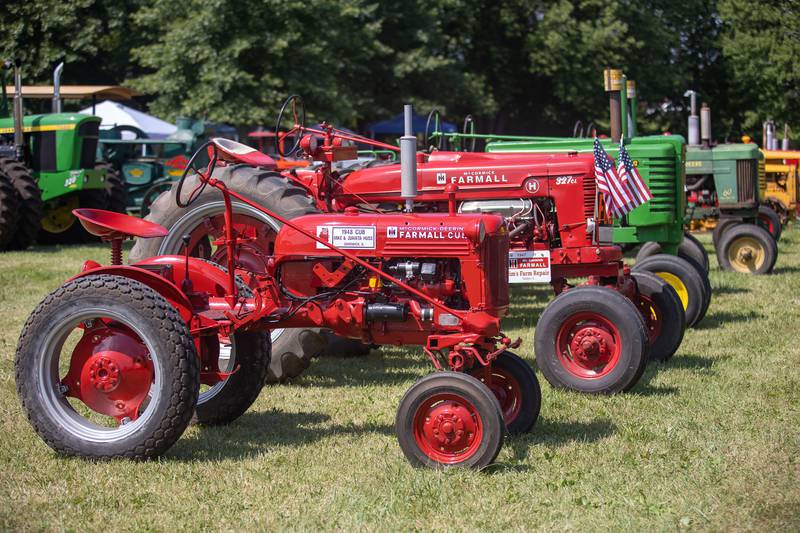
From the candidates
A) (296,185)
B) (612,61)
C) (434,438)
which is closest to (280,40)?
(612,61)

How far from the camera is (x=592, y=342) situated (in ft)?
22.0

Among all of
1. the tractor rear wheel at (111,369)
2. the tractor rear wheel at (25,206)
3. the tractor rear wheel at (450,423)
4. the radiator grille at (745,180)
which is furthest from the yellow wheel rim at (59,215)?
the tractor rear wheel at (450,423)

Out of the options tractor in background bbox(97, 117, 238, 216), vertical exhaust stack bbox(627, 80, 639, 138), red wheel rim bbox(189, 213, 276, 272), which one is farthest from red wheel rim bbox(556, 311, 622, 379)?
tractor in background bbox(97, 117, 238, 216)

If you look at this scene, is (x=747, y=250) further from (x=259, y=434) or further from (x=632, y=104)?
(x=259, y=434)

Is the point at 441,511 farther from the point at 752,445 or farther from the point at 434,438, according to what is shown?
the point at 752,445

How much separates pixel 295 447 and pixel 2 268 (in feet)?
27.8

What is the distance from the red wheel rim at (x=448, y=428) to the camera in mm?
4973

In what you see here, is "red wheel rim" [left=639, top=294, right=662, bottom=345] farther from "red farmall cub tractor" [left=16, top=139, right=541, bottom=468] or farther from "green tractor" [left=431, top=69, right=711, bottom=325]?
"red farmall cub tractor" [left=16, top=139, right=541, bottom=468]

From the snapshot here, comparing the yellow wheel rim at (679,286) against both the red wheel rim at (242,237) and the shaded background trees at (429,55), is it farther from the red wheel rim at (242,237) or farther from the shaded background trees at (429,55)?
the shaded background trees at (429,55)

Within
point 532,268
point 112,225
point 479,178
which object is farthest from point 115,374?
point 479,178

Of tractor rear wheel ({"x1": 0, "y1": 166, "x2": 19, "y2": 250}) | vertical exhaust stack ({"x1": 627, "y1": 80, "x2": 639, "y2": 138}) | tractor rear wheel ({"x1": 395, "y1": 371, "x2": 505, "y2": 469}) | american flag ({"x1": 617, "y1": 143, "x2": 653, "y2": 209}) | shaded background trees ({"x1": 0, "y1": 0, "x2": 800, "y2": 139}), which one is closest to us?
tractor rear wheel ({"x1": 395, "y1": 371, "x2": 505, "y2": 469})

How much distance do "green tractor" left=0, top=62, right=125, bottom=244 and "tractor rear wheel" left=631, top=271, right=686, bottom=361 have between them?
9.84 metres

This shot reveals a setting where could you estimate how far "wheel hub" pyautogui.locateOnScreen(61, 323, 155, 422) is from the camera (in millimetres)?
5250

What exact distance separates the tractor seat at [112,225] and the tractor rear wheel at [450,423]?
1601 millimetres
